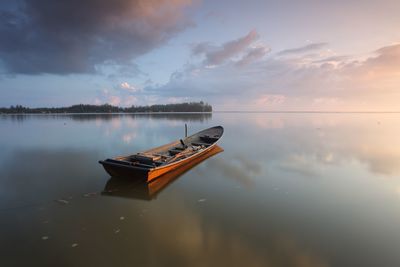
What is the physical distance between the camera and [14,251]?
459 centimetres

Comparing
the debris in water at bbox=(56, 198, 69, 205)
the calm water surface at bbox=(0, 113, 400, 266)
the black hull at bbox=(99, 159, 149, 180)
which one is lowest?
the calm water surface at bbox=(0, 113, 400, 266)

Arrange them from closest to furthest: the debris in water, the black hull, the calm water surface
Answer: the calm water surface < the debris in water < the black hull

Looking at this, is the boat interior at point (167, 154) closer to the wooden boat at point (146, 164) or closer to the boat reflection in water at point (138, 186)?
the wooden boat at point (146, 164)

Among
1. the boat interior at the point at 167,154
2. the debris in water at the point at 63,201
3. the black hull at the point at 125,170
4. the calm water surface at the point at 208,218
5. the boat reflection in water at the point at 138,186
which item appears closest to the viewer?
the calm water surface at the point at 208,218

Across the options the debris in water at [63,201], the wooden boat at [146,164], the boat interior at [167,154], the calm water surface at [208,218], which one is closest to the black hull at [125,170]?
the wooden boat at [146,164]

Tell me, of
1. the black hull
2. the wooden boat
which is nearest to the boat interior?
the wooden boat

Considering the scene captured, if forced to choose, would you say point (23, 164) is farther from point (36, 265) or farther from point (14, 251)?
point (36, 265)

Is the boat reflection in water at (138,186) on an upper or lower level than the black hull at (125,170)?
lower

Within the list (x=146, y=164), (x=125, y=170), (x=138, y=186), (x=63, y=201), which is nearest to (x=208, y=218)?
(x=138, y=186)

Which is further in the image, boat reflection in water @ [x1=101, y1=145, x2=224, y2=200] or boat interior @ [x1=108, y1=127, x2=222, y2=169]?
boat interior @ [x1=108, y1=127, x2=222, y2=169]

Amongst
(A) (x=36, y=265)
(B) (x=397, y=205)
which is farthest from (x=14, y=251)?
(B) (x=397, y=205)

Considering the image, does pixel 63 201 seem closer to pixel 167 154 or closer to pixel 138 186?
pixel 138 186

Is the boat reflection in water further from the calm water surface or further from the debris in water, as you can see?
the debris in water

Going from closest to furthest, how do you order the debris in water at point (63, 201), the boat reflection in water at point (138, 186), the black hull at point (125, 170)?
1. the debris in water at point (63, 201)
2. the boat reflection in water at point (138, 186)
3. the black hull at point (125, 170)
